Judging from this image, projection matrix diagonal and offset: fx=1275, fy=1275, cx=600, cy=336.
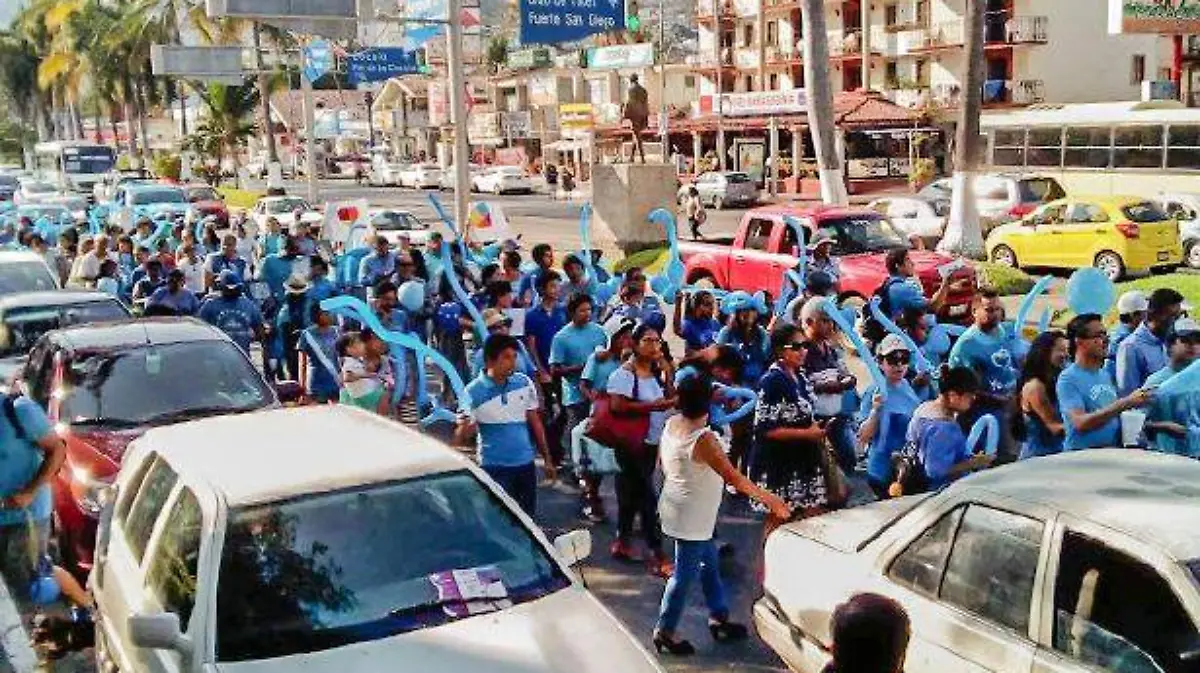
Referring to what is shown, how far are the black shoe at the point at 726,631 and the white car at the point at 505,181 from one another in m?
53.6

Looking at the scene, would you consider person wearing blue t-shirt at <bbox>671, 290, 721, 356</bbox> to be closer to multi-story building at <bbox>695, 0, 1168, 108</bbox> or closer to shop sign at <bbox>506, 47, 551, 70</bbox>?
multi-story building at <bbox>695, 0, 1168, 108</bbox>

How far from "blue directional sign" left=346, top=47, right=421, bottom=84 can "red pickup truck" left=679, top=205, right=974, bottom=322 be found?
15481 millimetres

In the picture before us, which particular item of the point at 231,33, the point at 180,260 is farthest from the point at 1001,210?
the point at 231,33

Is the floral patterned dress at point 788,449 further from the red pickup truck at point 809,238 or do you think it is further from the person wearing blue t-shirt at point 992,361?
the red pickup truck at point 809,238

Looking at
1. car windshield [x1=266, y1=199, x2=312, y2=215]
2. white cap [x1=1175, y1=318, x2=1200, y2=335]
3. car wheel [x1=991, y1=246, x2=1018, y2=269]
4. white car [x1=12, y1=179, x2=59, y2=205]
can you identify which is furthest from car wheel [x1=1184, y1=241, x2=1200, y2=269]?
white car [x1=12, y1=179, x2=59, y2=205]

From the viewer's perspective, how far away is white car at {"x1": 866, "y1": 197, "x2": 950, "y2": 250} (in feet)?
85.0

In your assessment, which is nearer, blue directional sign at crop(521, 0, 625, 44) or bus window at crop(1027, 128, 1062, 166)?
blue directional sign at crop(521, 0, 625, 44)

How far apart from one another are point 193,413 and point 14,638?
178 cm

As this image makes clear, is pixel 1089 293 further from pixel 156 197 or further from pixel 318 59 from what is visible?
pixel 156 197

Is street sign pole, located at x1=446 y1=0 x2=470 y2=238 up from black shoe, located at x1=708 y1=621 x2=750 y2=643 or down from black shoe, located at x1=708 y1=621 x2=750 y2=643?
up

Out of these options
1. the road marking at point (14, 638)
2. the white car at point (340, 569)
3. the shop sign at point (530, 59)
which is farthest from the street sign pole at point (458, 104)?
the shop sign at point (530, 59)

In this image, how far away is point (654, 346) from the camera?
773 cm

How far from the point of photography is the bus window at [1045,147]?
1164 inches

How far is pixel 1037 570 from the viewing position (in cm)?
430
